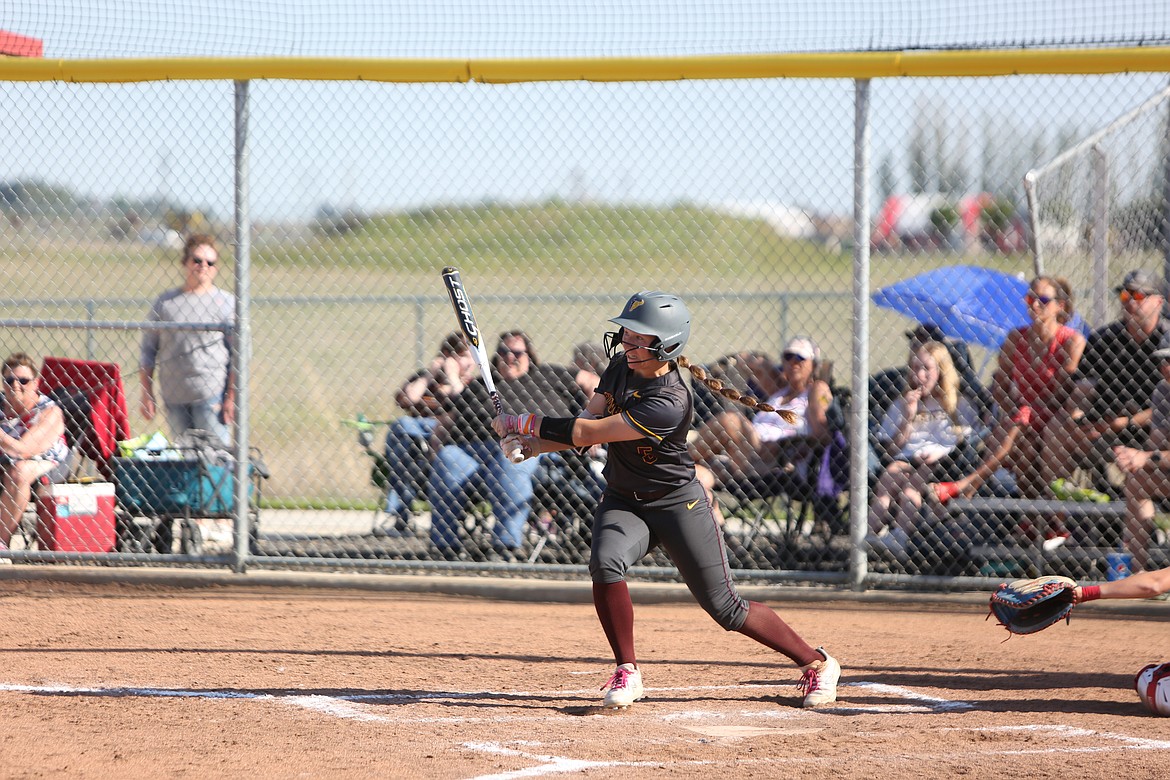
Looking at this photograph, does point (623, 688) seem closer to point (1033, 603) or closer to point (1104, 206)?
point (1033, 603)

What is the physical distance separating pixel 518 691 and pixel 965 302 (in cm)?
430

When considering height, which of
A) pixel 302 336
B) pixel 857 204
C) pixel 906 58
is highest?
pixel 906 58

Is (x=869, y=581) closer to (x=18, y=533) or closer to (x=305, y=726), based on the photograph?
(x=305, y=726)

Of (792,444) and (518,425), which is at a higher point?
(518,425)

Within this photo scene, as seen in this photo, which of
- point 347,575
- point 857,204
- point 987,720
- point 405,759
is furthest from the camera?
point 347,575

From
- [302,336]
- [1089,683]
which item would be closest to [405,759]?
[1089,683]

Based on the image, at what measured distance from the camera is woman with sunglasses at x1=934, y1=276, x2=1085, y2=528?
22.0 ft

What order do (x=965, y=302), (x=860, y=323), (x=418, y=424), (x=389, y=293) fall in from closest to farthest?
1. (x=860, y=323)
2. (x=965, y=302)
3. (x=418, y=424)
4. (x=389, y=293)

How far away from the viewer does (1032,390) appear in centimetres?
675

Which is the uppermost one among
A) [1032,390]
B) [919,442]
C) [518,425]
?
[518,425]

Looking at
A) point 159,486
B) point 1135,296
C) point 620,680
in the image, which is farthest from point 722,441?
point 159,486

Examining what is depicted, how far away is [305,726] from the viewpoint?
4.19 meters

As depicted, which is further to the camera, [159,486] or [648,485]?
[159,486]

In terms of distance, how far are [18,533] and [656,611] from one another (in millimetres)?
3926
